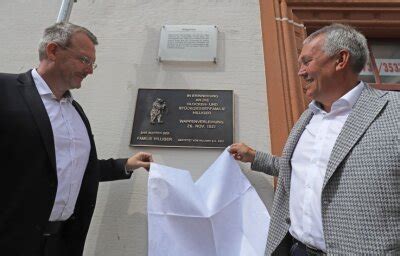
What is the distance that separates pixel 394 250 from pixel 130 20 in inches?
129

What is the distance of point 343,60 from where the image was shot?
1.78 meters

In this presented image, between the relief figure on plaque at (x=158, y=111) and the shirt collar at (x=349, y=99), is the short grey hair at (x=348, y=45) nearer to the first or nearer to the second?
the shirt collar at (x=349, y=99)

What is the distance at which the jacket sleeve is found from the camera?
2.25 metres

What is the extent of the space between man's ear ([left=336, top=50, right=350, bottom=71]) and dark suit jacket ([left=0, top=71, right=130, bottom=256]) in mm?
1757

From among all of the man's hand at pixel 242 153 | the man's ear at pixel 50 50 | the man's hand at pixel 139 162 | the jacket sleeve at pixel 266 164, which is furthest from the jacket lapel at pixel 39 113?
the jacket sleeve at pixel 266 164

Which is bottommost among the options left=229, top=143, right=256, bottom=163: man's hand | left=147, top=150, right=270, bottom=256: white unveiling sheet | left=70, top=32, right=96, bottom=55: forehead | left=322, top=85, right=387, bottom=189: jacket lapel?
left=147, top=150, right=270, bottom=256: white unveiling sheet

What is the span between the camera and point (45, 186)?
5.74 feet

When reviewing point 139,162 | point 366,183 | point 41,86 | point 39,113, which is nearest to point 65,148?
point 39,113

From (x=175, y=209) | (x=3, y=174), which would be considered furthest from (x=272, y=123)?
(x=3, y=174)

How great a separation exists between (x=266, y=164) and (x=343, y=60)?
35.2 inches

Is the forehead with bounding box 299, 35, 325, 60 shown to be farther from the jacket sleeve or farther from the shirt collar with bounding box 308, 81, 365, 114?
the jacket sleeve

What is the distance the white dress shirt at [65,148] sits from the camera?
1.87 m

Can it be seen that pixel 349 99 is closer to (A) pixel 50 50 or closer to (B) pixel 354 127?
(B) pixel 354 127

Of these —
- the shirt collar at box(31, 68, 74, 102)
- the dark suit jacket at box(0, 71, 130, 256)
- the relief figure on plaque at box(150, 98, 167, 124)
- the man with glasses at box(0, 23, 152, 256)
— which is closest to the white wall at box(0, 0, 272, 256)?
the relief figure on plaque at box(150, 98, 167, 124)
